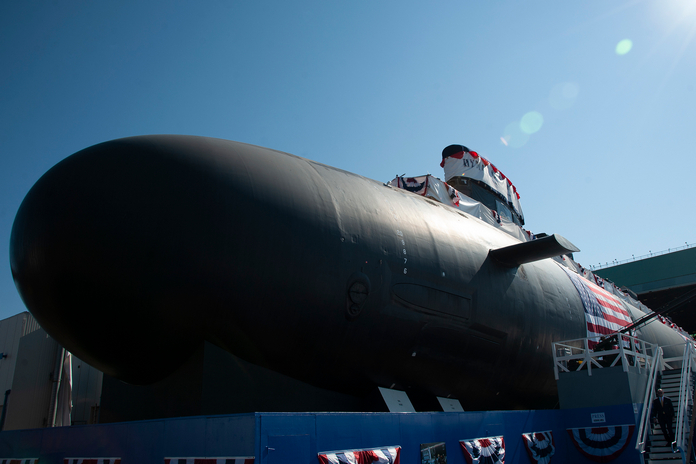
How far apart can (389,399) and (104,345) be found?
186 inches

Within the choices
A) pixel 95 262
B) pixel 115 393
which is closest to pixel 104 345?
pixel 95 262

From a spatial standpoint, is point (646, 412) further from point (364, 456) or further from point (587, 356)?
point (364, 456)

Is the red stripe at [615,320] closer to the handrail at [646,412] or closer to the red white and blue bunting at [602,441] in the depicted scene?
the handrail at [646,412]

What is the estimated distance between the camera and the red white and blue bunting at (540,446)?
31.6 feet

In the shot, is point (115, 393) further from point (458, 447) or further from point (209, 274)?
point (458, 447)

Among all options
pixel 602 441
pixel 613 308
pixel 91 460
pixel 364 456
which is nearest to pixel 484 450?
pixel 364 456

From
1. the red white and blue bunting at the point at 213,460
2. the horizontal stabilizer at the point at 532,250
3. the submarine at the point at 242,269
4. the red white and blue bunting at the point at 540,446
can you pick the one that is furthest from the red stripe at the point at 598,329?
the red white and blue bunting at the point at 213,460

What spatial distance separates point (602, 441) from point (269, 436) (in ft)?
28.7

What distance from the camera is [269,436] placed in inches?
211

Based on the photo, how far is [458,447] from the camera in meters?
7.98

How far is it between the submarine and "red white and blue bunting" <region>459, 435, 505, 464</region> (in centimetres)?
145

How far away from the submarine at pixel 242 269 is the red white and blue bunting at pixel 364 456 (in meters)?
1.82

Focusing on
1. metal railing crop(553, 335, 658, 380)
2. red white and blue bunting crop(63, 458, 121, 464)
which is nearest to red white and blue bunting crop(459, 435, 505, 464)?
metal railing crop(553, 335, 658, 380)

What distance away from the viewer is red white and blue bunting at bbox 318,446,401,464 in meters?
6.00
